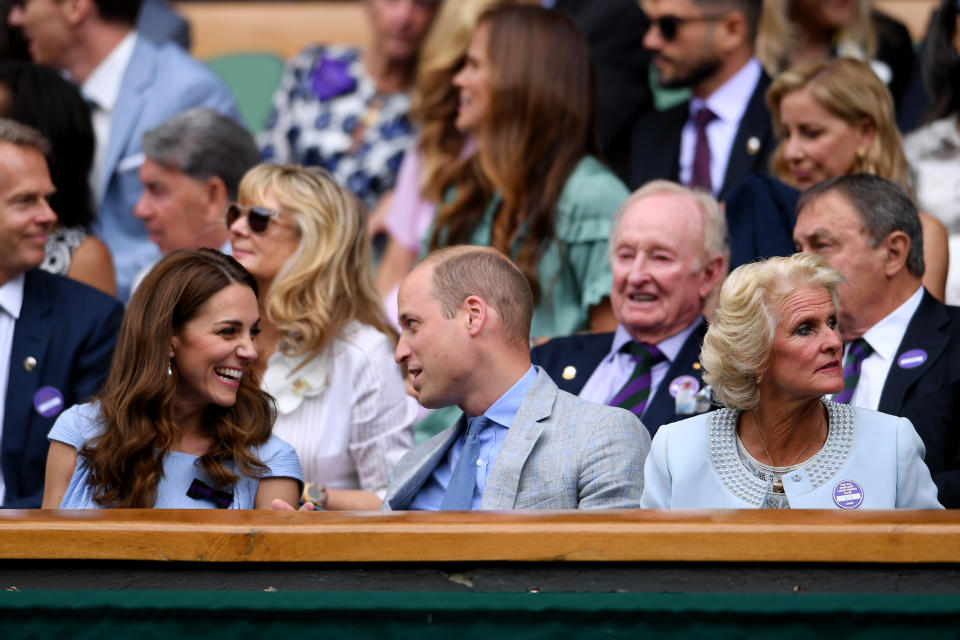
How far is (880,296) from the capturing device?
3.69 m

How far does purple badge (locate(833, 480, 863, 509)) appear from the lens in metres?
2.96

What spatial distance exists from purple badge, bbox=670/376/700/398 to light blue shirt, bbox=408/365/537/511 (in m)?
0.57

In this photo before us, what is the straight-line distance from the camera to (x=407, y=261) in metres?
5.39

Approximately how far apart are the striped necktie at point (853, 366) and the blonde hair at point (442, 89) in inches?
73.6

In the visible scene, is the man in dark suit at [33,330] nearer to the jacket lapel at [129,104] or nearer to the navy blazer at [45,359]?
the navy blazer at [45,359]

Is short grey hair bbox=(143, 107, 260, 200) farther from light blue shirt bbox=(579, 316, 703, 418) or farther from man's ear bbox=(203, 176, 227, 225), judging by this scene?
light blue shirt bbox=(579, 316, 703, 418)

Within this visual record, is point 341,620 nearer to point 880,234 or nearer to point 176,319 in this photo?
point 176,319

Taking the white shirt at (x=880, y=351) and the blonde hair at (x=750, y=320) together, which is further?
the white shirt at (x=880, y=351)

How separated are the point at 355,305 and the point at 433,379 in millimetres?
1015

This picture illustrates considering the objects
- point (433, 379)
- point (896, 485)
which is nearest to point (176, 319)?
point (433, 379)

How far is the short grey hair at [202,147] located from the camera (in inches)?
190

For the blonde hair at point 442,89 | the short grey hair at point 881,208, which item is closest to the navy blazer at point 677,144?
the blonde hair at point 442,89

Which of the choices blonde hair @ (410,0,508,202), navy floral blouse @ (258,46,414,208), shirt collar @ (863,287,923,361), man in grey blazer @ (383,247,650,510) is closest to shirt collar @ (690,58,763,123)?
blonde hair @ (410,0,508,202)

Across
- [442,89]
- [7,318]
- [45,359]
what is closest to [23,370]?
[45,359]
